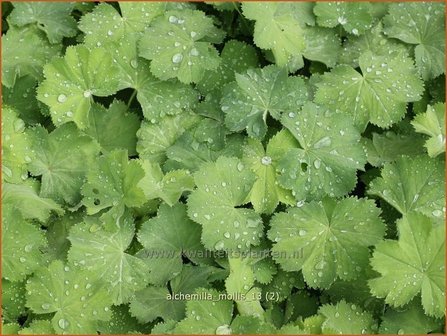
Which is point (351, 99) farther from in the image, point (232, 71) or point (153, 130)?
point (153, 130)

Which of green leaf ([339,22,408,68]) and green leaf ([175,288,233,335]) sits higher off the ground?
green leaf ([339,22,408,68])

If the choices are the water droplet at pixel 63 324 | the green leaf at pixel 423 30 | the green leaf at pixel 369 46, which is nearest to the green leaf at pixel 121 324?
the water droplet at pixel 63 324

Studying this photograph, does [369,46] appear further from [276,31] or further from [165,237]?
[165,237]

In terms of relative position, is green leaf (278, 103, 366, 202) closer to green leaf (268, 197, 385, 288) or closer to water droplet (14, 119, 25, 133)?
green leaf (268, 197, 385, 288)

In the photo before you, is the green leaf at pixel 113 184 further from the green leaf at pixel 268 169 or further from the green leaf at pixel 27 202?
the green leaf at pixel 268 169

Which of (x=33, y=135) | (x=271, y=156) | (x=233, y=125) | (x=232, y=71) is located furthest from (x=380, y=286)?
(x=33, y=135)

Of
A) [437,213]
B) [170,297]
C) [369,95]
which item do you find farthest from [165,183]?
[437,213]

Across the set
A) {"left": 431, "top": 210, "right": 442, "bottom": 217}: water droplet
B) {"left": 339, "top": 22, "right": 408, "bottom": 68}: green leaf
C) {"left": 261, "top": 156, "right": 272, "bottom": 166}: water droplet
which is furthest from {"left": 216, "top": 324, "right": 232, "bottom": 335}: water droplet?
{"left": 339, "top": 22, "right": 408, "bottom": 68}: green leaf
